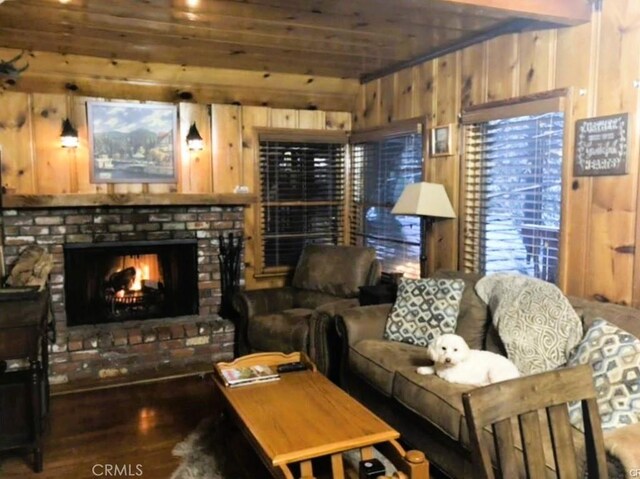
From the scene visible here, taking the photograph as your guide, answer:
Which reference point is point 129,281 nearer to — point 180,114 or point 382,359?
point 180,114

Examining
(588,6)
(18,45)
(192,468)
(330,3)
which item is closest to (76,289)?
(18,45)

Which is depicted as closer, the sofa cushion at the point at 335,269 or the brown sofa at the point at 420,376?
the brown sofa at the point at 420,376

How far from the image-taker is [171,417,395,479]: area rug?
2.71 meters

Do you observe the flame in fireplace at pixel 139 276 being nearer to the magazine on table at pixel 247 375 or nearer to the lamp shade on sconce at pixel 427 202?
the magazine on table at pixel 247 375

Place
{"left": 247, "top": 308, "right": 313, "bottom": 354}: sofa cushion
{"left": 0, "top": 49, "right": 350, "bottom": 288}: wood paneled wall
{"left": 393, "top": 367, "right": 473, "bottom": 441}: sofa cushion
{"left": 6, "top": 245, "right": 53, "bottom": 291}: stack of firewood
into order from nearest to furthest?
{"left": 393, "top": 367, "right": 473, "bottom": 441}: sofa cushion < {"left": 6, "top": 245, "right": 53, "bottom": 291}: stack of firewood < {"left": 247, "top": 308, "right": 313, "bottom": 354}: sofa cushion < {"left": 0, "top": 49, "right": 350, "bottom": 288}: wood paneled wall

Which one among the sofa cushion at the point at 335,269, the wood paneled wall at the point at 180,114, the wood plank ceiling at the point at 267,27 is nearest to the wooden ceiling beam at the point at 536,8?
the wood plank ceiling at the point at 267,27

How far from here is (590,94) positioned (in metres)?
2.96

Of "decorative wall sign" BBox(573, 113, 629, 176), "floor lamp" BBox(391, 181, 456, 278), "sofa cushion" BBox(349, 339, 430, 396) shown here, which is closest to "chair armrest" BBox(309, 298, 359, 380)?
"sofa cushion" BBox(349, 339, 430, 396)

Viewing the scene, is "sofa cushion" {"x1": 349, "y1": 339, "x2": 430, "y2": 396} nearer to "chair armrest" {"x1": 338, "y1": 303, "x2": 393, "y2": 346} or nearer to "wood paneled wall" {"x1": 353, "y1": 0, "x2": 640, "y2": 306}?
"chair armrest" {"x1": 338, "y1": 303, "x2": 393, "y2": 346}

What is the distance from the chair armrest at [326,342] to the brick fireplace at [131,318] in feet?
3.77

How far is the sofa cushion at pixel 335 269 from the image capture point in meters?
4.46

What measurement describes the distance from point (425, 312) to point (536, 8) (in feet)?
5.81

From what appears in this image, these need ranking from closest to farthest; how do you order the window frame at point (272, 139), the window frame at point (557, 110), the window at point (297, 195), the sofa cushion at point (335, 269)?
the window frame at point (557, 110) < the sofa cushion at point (335, 269) < the window frame at point (272, 139) < the window at point (297, 195)

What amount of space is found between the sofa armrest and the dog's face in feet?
6.68
